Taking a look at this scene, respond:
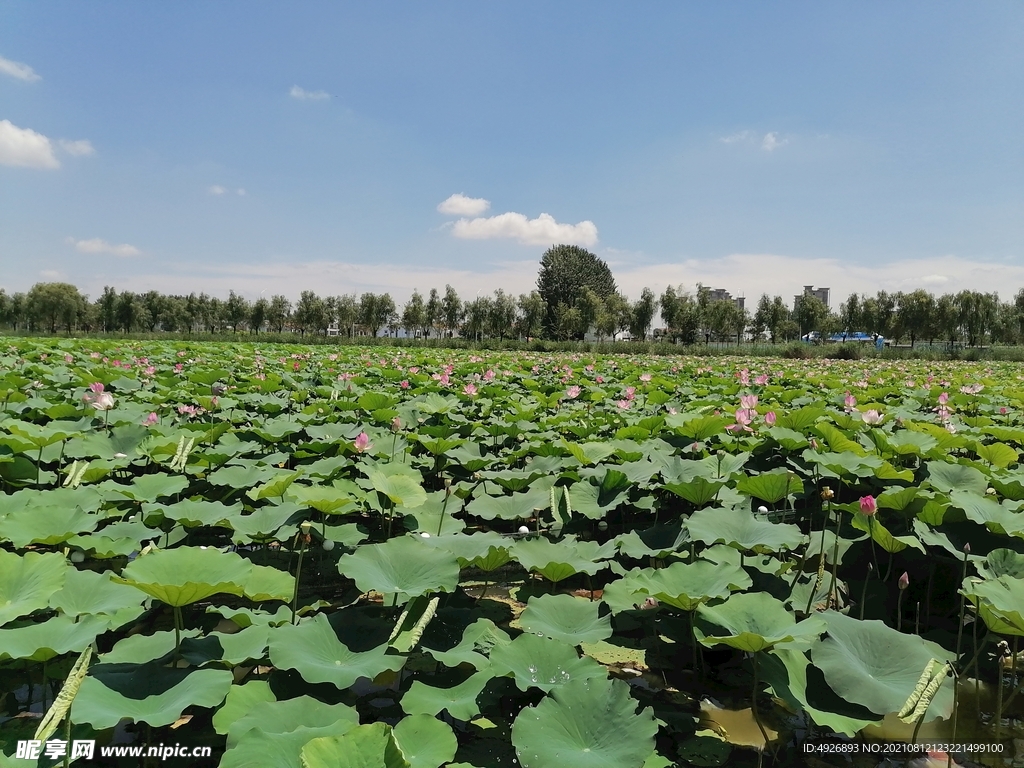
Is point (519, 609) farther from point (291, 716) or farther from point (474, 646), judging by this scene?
point (291, 716)

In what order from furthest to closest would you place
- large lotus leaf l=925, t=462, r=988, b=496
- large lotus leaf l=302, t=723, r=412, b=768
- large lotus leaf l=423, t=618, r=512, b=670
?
large lotus leaf l=925, t=462, r=988, b=496, large lotus leaf l=423, t=618, r=512, b=670, large lotus leaf l=302, t=723, r=412, b=768

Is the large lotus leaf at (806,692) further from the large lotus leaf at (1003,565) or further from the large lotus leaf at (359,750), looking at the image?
the large lotus leaf at (359,750)

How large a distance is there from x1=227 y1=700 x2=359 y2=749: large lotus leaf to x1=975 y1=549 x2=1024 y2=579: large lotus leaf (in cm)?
192

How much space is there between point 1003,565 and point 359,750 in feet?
Result: 6.57

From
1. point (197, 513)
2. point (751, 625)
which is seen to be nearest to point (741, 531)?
point (751, 625)

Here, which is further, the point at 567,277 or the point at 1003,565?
the point at 567,277

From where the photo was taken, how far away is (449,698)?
148 centimetres

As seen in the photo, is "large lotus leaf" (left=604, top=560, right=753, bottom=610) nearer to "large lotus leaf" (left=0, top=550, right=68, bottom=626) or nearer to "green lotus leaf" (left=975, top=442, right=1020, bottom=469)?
"large lotus leaf" (left=0, top=550, right=68, bottom=626)

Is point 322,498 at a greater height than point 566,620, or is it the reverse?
point 322,498

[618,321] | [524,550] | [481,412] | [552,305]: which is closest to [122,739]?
[524,550]

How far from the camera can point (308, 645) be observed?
1.56 meters

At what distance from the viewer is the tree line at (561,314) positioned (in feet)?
128

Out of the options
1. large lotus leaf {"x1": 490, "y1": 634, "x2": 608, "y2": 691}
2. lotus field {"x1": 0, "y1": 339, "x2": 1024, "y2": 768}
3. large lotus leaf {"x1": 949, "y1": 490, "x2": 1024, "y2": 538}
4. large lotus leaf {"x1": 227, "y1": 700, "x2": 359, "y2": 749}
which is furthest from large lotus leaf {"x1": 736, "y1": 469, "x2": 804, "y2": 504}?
large lotus leaf {"x1": 227, "y1": 700, "x2": 359, "y2": 749}

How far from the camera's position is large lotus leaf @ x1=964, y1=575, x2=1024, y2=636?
144 cm
